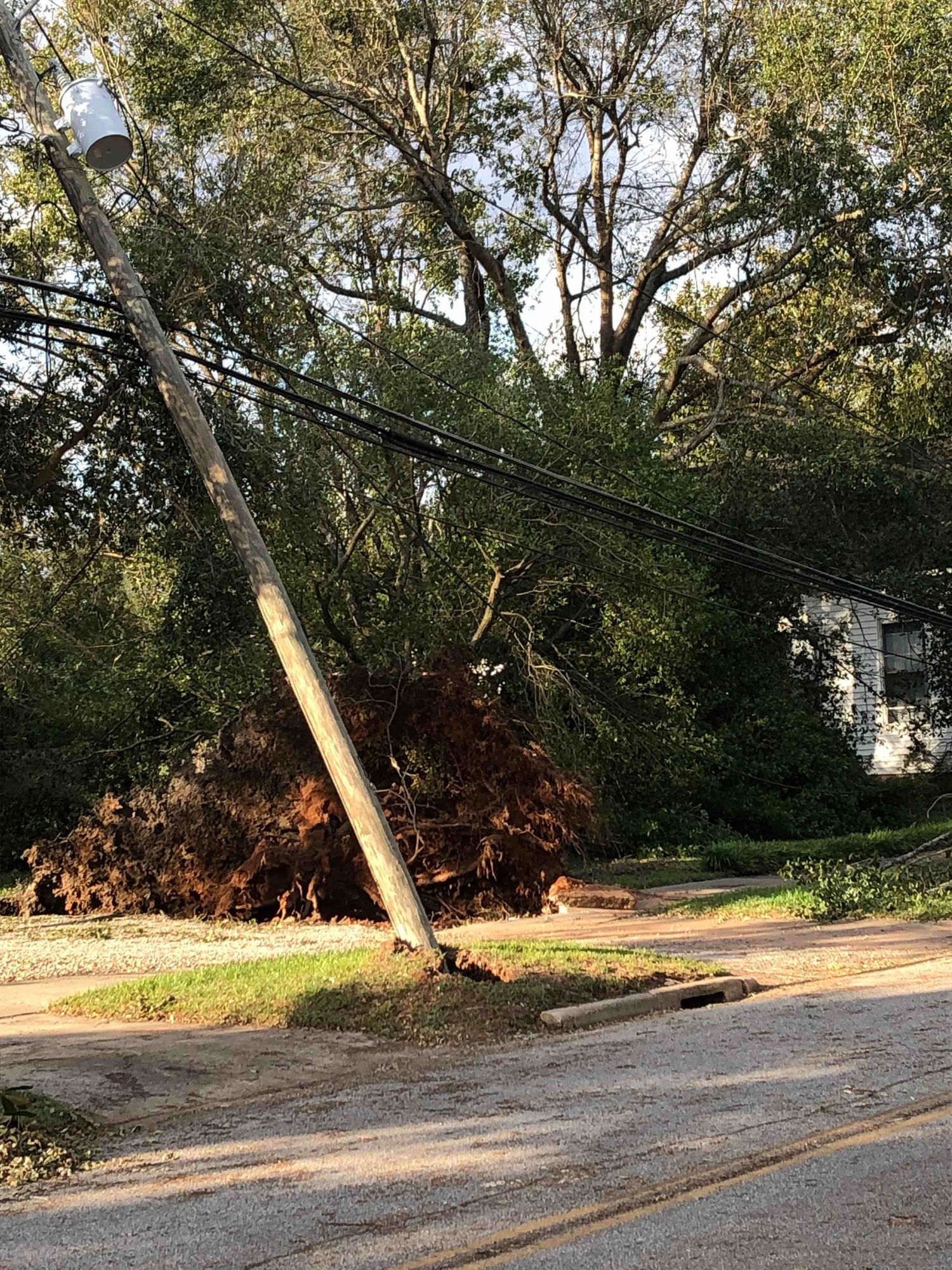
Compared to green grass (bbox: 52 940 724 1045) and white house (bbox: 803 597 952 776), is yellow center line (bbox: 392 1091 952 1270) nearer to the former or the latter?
green grass (bbox: 52 940 724 1045)

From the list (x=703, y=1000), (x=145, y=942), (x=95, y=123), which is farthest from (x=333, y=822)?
(x=95, y=123)

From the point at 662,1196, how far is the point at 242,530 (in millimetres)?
6834

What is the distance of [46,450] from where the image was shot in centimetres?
1461

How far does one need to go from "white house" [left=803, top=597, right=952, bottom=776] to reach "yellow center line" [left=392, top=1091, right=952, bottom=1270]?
22921mm

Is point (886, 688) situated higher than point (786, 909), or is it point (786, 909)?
point (886, 688)

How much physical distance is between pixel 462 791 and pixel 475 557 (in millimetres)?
5330

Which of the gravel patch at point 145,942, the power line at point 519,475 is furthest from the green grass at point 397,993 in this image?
the power line at point 519,475

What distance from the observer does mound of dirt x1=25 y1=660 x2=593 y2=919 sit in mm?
15641

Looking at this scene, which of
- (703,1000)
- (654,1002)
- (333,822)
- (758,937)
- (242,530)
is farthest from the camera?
(333,822)

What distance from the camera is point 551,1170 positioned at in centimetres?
547

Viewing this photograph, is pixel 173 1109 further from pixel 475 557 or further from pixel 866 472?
pixel 866 472

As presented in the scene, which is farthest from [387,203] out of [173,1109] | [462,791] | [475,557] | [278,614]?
[173,1109]

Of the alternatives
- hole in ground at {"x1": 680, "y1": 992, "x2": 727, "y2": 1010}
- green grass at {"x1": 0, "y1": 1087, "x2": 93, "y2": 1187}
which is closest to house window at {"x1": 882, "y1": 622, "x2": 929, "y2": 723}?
hole in ground at {"x1": 680, "y1": 992, "x2": 727, "y2": 1010}

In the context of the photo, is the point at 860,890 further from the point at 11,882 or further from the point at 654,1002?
the point at 11,882
